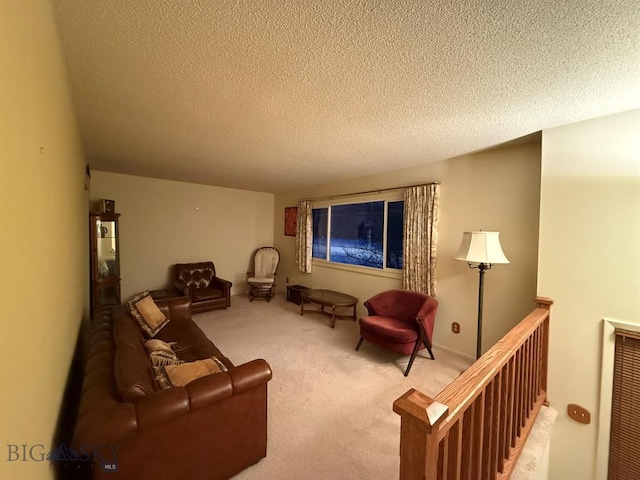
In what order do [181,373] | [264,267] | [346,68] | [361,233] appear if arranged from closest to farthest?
[346,68] < [181,373] < [361,233] < [264,267]

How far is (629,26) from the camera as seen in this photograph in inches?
42.4

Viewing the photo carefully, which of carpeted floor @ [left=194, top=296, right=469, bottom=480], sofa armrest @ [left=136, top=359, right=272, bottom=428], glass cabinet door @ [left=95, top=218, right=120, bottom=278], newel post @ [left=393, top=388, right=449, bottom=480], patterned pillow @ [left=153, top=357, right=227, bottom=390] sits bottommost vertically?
carpeted floor @ [left=194, top=296, right=469, bottom=480]

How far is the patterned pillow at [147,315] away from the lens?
2357 millimetres

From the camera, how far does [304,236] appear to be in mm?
5031

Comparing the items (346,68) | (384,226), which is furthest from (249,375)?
(384,226)

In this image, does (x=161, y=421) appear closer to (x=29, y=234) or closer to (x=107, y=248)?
(x=29, y=234)

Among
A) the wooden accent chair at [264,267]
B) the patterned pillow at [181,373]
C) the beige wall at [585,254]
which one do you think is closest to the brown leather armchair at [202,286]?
the wooden accent chair at [264,267]

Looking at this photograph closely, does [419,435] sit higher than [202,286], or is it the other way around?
[419,435]

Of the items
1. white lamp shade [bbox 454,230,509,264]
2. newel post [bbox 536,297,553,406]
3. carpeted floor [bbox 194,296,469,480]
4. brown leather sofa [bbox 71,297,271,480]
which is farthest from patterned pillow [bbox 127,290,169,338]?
newel post [bbox 536,297,553,406]

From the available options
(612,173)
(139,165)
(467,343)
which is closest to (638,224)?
(612,173)

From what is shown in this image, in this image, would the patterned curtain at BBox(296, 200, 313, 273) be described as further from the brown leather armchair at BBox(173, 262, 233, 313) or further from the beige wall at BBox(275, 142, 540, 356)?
the beige wall at BBox(275, 142, 540, 356)

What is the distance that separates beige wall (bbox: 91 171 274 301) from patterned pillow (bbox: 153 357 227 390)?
3579mm

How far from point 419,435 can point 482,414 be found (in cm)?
58

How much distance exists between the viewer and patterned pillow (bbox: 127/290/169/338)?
7.73ft
